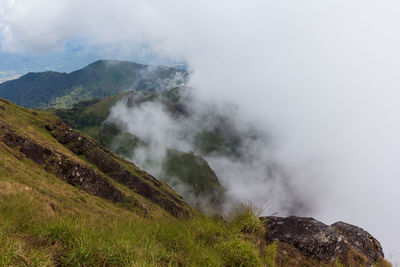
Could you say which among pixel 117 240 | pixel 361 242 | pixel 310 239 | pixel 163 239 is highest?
pixel 361 242

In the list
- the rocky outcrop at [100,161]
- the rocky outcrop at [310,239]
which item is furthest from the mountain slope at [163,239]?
the rocky outcrop at [100,161]

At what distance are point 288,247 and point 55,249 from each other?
6.94 meters

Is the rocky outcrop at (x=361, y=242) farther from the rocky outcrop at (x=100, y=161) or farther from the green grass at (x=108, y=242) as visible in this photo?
the rocky outcrop at (x=100, y=161)

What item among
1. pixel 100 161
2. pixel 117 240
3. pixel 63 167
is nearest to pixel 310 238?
pixel 117 240

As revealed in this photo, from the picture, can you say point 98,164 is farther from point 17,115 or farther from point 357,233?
point 357,233

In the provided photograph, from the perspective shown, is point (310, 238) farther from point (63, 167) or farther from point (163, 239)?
point (63, 167)

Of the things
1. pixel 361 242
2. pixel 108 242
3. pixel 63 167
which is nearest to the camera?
pixel 108 242

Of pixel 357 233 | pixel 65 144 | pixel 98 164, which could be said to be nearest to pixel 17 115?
pixel 65 144

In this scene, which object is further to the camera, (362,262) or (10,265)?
(362,262)

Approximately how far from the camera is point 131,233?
5.16 meters

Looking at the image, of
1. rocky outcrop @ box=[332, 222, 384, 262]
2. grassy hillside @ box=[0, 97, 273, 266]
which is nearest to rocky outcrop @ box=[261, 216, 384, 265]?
grassy hillside @ box=[0, 97, 273, 266]

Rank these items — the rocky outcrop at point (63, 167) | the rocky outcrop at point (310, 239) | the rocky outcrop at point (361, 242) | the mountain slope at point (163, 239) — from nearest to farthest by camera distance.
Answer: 1. the mountain slope at point (163, 239)
2. the rocky outcrop at point (310, 239)
3. the rocky outcrop at point (361, 242)
4. the rocky outcrop at point (63, 167)

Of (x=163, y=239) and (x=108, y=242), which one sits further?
(x=163, y=239)

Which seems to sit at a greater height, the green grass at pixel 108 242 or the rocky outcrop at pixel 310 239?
the rocky outcrop at pixel 310 239
